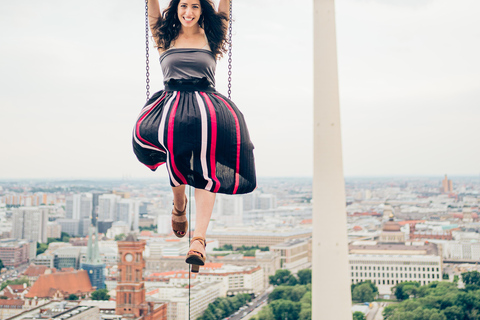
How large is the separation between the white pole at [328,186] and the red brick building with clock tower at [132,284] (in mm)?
11469

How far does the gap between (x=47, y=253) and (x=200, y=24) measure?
29.5 metres

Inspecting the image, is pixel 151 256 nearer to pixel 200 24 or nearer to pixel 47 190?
pixel 47 190

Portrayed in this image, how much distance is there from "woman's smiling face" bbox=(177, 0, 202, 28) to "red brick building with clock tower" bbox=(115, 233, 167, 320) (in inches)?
606

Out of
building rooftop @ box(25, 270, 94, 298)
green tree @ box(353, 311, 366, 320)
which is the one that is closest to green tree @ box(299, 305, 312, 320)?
green tree @ box(353, 311, 366, 320)

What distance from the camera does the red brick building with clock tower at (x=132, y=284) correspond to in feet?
54.5

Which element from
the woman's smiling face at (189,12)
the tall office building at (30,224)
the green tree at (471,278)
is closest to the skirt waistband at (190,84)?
the woman's smiling face at (189,12)

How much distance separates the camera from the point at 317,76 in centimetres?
562

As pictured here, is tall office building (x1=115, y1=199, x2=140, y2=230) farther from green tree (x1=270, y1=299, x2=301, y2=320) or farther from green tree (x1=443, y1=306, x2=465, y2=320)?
green tree (x1=443, y1=306, x2=465, y2=320)

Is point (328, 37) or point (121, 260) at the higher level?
point (328, 37)

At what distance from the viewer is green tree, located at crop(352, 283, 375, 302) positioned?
64.7 ft

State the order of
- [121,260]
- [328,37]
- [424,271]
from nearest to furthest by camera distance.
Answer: [328,37], [121,260], [424,271]

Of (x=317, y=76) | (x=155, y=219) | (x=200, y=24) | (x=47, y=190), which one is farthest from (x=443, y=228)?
(x=200, y=24)

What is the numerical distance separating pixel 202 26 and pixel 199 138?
0.27m

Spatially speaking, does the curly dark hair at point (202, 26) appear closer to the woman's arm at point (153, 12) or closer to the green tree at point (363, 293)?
the woman's arm at point (153, 12)
